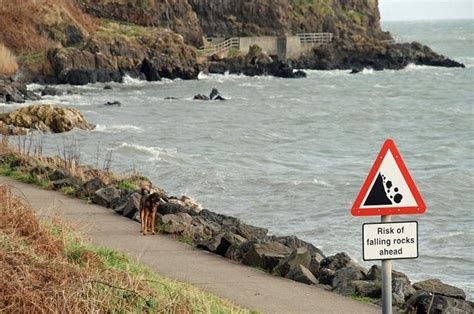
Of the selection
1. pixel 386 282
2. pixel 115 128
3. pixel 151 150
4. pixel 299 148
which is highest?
pixel 386 282

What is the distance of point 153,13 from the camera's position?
9200cm

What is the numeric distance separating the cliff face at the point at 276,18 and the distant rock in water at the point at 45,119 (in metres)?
61.0

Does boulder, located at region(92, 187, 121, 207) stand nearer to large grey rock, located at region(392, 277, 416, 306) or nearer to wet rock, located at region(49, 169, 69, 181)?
wet rock, located at region(49, 169, 69, 181)

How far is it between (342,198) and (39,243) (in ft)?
49.1

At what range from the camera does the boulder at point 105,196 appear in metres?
19.0

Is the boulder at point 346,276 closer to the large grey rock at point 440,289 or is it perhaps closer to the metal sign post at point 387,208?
the large grey rock at point 440,289

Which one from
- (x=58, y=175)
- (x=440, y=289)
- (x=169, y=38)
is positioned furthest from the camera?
(x=169, y=38)

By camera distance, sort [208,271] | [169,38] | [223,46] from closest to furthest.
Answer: [208,271]
[169,38]
[223,46]

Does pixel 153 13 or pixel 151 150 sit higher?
pixel 153 13

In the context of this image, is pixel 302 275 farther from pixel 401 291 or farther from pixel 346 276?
pixel 401 291

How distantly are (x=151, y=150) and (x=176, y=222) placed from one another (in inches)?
670

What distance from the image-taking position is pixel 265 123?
155 feet

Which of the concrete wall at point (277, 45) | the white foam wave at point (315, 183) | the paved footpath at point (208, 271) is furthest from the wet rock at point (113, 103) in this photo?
the concrete wall at point (277, 45)

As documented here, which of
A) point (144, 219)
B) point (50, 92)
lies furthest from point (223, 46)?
point (144, 219)
